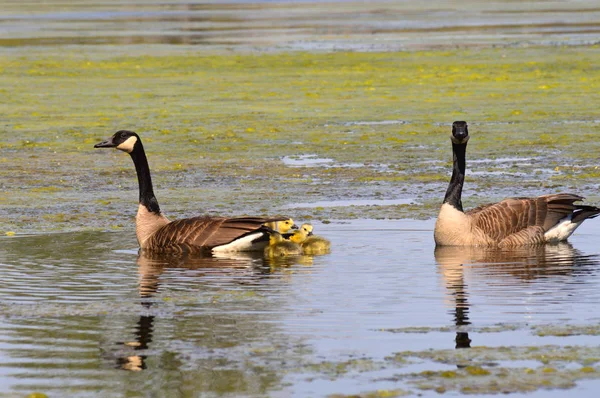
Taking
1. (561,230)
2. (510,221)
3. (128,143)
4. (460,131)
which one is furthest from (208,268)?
(561,230)

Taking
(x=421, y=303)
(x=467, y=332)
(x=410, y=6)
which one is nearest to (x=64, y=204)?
(x=421, y=303)

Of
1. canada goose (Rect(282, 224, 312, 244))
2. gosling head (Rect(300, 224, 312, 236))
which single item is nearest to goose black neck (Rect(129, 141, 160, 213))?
canada goose (Rect(282, 224, 312, 244))

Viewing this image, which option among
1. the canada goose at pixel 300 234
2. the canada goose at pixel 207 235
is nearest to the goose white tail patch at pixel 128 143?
the canada goose at pixel 207 235

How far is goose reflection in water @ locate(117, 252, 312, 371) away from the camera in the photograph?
1095 cm

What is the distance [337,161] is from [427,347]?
11159 millimetres

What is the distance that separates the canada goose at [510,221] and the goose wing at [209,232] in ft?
5.87

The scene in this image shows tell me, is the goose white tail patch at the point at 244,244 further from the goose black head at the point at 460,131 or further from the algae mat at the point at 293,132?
the goose black head at the point at 460,131

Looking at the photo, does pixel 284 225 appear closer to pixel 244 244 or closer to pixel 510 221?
pixel 244 244

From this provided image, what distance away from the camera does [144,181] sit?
14.3 meters

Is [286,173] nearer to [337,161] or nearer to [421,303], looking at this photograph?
[337,161]

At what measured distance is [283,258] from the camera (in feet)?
42.9

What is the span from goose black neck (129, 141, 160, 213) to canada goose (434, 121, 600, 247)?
305cm

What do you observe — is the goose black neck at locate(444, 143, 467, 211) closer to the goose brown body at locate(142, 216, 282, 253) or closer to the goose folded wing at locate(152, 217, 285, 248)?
the goose folded wing at locate(152, 217, 285, 248)

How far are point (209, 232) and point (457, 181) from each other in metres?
2.79
